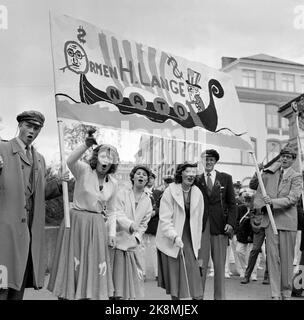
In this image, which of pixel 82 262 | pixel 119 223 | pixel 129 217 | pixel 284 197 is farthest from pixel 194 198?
pixel 82 262

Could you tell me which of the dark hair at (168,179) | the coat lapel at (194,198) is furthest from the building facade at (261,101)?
the coat lapel at (194,198)

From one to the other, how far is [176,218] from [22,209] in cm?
170

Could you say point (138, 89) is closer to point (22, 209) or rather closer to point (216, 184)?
point (216, 184)

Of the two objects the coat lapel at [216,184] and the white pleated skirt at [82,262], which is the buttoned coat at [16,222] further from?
the coat lapel at [216,184]

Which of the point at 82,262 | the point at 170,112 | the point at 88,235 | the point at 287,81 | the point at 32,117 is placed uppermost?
the point at 287,81

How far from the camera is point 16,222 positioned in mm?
3877

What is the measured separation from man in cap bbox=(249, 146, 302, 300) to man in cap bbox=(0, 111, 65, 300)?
2.64m

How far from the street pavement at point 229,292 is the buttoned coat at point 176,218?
1084 millimetres

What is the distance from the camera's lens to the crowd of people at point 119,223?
13.0ft

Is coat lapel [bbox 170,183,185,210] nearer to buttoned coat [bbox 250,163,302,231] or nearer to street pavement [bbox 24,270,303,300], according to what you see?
buttoned coat [bbox 250,163,302,231]
